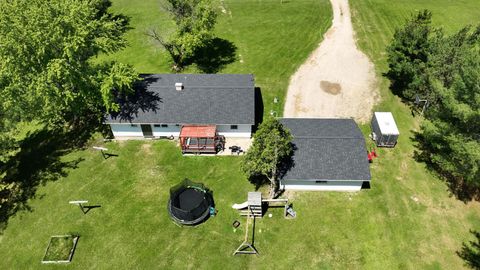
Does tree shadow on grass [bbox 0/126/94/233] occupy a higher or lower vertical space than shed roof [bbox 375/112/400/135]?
lower

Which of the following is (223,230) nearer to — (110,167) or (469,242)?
(110,167)

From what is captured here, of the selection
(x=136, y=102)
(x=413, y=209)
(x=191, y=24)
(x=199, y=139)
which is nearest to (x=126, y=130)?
(x=136, y=102)

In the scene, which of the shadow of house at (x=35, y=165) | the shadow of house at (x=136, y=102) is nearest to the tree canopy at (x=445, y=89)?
the shadow of house at (x=136, y=102)

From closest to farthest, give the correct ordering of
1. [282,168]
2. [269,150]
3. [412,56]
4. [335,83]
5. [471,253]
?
[471,253]
[269,150]
[282,168]
[412,56]
[335,83]

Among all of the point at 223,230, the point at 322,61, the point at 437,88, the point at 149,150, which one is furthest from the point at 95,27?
the point at 437,88

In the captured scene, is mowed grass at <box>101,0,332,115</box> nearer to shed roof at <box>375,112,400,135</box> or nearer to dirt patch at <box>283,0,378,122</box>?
dirt patch at <box>283,0,378,122</box>

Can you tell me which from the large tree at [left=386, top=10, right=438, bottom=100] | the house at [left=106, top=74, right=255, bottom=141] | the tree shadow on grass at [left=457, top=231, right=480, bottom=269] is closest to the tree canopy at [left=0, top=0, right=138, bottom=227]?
the house at [left=106, top=74, right=255, bottom=141]

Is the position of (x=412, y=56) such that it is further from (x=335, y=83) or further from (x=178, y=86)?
(x=178, y=86)
